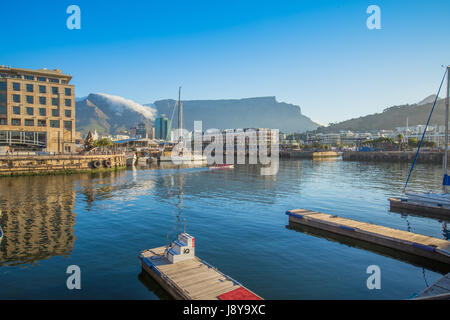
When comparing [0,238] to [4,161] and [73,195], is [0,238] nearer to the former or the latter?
[73,195]

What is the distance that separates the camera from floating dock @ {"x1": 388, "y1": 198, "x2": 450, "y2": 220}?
32.7 m

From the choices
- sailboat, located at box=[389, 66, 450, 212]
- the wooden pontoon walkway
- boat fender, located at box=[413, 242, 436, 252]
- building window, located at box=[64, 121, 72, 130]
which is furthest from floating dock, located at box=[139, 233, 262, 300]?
building window, located at box=[64, 121, 72, 130]

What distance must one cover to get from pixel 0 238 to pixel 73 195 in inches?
848

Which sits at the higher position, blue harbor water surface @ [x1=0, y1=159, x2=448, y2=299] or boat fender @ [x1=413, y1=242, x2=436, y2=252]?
boat fender @ [x1=413, y1=242, x2=436, y2=252]

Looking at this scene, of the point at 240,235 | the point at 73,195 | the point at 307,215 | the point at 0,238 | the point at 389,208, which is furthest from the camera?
the point at 73,195

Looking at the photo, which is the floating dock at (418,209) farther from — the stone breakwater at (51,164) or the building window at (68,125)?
the building window at (68,125)

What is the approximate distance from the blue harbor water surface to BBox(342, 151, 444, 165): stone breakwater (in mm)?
104236

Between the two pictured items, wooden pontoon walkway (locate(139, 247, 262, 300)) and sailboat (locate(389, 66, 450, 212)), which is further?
sailboat (locate(389, 66, 450, 212))

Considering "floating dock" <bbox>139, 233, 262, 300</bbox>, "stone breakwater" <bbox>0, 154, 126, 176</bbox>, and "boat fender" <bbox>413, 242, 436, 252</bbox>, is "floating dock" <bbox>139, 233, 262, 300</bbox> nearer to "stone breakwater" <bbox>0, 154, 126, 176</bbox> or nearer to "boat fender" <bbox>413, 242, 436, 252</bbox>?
"boat fender" <bbox>413, 242, 436, 252</bbox>

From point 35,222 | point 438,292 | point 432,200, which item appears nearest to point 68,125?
point 35,222

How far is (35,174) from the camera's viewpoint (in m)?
64.4

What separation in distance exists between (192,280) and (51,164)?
2624 inches
